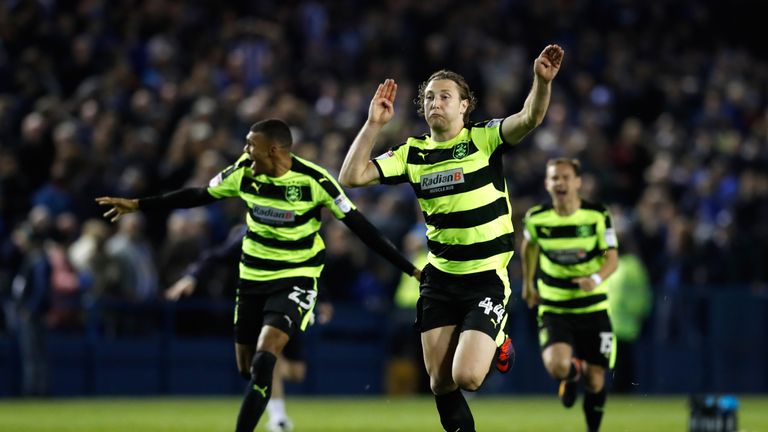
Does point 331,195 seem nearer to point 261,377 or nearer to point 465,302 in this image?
point 261,377

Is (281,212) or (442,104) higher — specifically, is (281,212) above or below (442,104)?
below

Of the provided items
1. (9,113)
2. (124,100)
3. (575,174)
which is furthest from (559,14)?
(575,174)

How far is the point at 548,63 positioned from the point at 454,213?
128 cm

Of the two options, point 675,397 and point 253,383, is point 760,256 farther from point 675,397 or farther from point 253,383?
point 253,383

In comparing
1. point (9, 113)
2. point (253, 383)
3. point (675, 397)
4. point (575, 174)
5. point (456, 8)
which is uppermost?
point (456, 8)

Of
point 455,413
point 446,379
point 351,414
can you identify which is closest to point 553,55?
point 446,379

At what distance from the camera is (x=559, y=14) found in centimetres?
2400

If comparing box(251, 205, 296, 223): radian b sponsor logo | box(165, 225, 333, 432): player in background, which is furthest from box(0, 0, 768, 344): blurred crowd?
box(251, 205, 296, 223): radian b sponsor logo

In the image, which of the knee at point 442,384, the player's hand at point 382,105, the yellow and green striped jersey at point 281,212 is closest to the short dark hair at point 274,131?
the yellow and green striped jersey at point 281,212

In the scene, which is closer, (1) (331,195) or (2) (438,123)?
(2) (438,123)

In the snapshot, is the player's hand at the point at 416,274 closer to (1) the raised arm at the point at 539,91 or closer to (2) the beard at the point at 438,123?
(2) the beard at the point at 438,123

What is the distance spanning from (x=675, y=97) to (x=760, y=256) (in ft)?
14.1

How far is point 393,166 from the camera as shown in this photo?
9070 mm

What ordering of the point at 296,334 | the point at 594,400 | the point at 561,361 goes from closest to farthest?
1. the point at 296,334
2. the point at 594,400
3. the point at 561,361
